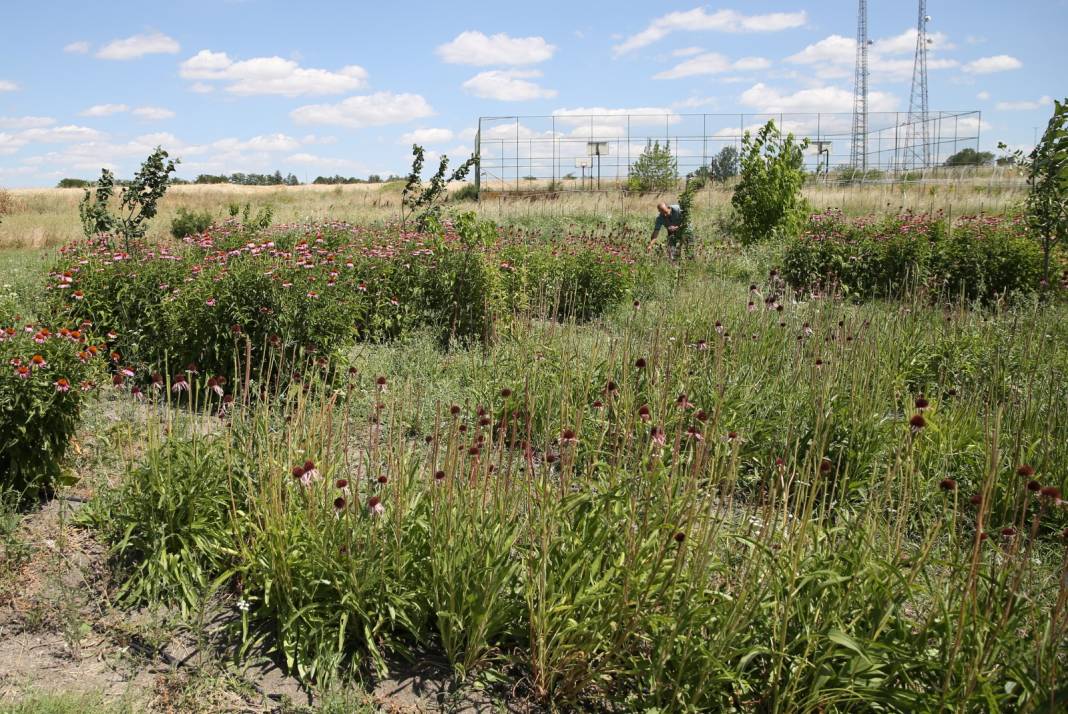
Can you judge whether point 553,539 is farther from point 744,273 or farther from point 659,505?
point 744,273

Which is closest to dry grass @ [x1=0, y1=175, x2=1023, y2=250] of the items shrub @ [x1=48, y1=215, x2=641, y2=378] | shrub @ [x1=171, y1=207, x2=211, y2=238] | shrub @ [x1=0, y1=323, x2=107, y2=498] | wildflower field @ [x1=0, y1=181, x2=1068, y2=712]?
shrub @ [x1=171, y1=207, x2=211, y2=238]

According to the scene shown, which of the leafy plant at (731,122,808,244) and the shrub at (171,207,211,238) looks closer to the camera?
the leafy plant at (731,122,808,244)

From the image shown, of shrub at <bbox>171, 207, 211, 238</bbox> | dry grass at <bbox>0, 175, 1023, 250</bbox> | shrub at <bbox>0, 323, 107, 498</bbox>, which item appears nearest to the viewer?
shrub at <bbox>0, 323, 107, 498</bbox>

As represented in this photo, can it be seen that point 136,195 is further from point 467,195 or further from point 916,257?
point 467,195

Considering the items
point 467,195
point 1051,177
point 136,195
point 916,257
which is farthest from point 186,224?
point 467,195

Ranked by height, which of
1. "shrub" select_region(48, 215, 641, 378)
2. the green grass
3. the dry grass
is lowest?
the green grass

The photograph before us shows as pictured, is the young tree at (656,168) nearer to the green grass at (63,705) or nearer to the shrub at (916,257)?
the shrub at (916,257)

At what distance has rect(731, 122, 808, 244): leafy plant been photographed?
12.3 m

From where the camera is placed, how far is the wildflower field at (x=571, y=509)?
2252mm

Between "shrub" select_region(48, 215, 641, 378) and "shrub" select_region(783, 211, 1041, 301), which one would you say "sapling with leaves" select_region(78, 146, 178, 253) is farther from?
"shrub" select_region(783, 211, 1041, 301)

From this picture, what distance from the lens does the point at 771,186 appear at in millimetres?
12281

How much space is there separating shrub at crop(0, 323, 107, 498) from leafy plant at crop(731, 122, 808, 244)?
1086 cm

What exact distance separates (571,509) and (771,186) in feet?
35.4

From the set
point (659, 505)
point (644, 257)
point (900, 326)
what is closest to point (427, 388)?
point (659, 505)
